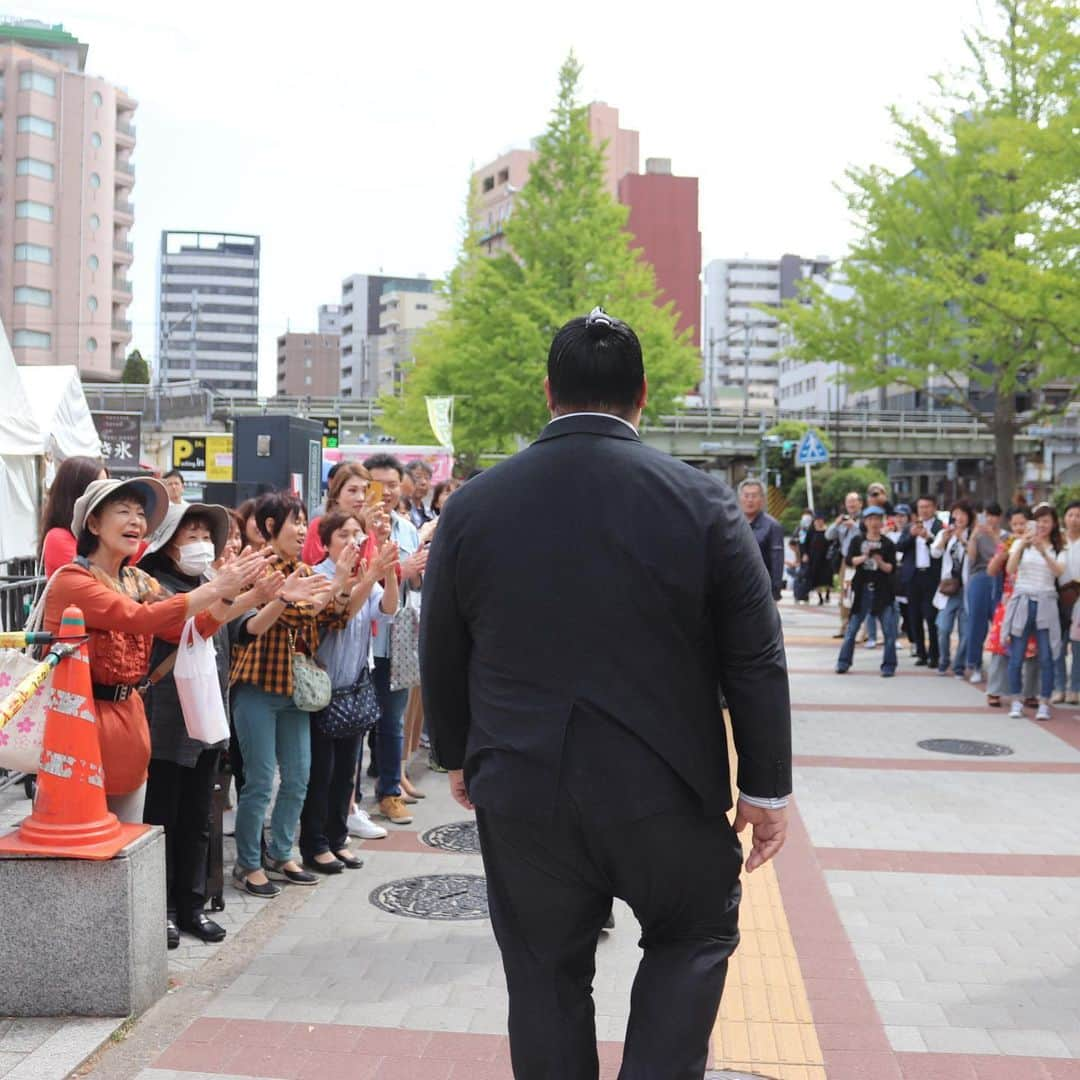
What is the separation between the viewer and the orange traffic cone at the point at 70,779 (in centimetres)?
418

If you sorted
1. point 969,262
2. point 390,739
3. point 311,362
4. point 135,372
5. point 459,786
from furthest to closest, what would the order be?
1. point 311,362
2. point 135,372
3. point 969,262
4. point 390,739
5. point 459,786


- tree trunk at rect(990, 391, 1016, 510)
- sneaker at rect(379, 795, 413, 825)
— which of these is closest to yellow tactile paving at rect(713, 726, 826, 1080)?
sneaker at rect(379, 795, 413, 825)

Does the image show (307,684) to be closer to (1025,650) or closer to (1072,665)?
(1025,650)

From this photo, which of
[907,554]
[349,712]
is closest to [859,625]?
[907,554]

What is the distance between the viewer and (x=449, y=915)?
5.52 meters

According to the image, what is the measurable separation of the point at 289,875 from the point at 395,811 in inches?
49.4

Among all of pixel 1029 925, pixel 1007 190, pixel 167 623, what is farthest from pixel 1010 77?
pixel 167 623

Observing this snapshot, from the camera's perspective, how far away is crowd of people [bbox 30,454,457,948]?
4.43 metres

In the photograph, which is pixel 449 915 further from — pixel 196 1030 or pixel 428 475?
pixel 428 475

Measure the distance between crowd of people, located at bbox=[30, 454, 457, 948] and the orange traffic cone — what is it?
151mm

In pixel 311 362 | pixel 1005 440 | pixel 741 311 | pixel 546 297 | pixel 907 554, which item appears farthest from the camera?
pixel 311 362

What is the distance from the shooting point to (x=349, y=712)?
19.8ft

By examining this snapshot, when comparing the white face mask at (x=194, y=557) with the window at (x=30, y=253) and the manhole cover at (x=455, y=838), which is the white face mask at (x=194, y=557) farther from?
the window at (x=30, y=253)

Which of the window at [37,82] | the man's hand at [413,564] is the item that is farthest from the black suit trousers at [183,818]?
the window at [37,82]
